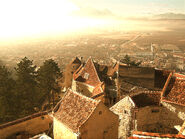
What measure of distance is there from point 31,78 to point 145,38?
460 ft

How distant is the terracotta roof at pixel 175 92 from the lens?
18561 millimetres

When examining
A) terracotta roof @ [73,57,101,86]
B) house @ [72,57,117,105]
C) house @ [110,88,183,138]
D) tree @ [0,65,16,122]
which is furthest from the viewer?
terracotta roof @ [73,57,101,86]

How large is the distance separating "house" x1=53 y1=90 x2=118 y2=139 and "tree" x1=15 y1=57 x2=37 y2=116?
37.7ft

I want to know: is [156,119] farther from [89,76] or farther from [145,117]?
[89,76]

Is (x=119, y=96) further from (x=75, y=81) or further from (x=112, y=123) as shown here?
(x=112, y=123)

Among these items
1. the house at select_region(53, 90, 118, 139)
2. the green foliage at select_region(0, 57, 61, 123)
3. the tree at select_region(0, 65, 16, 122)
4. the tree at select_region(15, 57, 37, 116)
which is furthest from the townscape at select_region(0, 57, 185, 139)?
the tree at select_region(15, 57, 37, 116)

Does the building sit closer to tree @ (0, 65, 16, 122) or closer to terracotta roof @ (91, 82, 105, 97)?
terracotta roof @ (91, 82, 105, 97)

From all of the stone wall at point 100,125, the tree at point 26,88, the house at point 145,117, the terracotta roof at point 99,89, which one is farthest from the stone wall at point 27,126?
the house at point 145,117

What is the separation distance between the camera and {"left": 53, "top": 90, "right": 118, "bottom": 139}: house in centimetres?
1479

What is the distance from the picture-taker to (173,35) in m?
136

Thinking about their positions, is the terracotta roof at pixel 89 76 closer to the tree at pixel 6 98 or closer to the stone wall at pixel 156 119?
the tree at pixel 6 98

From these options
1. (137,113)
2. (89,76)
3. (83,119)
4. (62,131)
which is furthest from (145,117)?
(89,76)

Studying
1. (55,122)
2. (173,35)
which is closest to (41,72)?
(55,122)

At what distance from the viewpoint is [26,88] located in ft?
92.2
